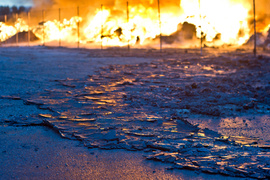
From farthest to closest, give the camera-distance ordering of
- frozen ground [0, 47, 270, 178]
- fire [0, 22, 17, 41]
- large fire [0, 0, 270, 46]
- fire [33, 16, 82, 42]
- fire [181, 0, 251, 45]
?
fire [0, 22, 17, 41] → fire [33, 16, 82, 42] → large fire [0, 0, 270, 46] → fire [181, 0, 251, 45] → frozen ground [0, 47, 270, 178]

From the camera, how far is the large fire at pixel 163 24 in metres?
20.5

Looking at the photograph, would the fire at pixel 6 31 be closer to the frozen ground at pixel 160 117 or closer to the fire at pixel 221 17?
the fire at pixel 221 17

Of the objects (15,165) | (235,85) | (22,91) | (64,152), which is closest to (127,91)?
(22,91)

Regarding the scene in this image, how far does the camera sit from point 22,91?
217 inches

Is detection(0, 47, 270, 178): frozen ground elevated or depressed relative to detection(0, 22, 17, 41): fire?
depressed

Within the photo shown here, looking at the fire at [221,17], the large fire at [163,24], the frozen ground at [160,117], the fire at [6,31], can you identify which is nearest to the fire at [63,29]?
the large fire at [163,24]

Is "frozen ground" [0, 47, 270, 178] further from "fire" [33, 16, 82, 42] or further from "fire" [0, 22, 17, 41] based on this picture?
"fire" [0, 22, 17, 41]

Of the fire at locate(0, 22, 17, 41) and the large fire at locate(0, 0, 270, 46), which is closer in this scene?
the large fire at locate(0, 0, 270, 46)

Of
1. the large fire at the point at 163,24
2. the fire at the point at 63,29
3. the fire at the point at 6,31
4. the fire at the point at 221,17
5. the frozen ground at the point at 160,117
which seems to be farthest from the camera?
the fire at the point at 6,31

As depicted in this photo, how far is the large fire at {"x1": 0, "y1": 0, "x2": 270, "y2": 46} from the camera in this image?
2053cm

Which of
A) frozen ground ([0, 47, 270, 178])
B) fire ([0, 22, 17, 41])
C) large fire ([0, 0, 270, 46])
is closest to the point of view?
frozen ground ([0, 47, 270, 178])

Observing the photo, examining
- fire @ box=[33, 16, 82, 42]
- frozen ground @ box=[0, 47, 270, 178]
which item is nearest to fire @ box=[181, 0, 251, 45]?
fire @ box=[33, 16, 82, 42]

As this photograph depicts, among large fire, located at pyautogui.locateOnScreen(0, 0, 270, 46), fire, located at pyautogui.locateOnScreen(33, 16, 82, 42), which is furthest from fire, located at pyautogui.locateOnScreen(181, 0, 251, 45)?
fire, located at pyautogui.locateOnScreen(33, 16, 82, 42)

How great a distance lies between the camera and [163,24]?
22.9m
